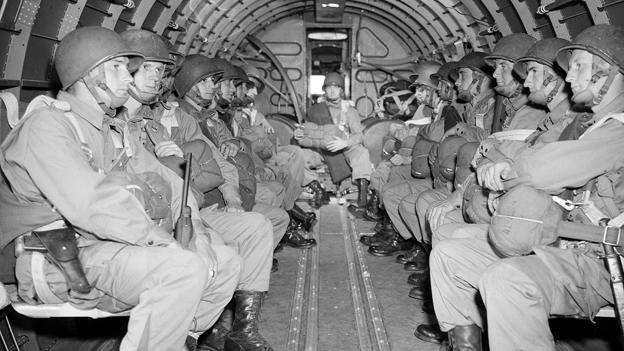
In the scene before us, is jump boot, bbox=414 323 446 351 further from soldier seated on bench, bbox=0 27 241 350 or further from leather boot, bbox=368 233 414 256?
leather boot, bbox=368 233 414 256

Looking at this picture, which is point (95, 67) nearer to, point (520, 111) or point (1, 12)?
point (1, 12)

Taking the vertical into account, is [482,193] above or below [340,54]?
below

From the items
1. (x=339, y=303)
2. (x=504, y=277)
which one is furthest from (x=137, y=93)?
(x=504, y=277)

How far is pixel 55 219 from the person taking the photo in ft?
7.62

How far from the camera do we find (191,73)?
4551mm

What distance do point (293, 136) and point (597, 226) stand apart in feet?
20.8

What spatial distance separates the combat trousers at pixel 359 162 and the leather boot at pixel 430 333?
3880mm

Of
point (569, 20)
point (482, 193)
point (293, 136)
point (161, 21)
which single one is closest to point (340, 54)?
point (293, 136)

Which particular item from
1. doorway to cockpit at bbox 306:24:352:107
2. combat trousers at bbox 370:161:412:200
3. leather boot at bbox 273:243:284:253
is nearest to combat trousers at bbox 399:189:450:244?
combat trousers at bbox 370:161:412:200

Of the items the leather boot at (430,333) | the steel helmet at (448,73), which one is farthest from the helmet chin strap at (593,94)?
the steel helmet at (448,73)

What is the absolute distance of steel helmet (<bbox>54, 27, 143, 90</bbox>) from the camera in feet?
8.45

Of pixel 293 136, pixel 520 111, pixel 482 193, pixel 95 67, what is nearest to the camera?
pixel 95 67

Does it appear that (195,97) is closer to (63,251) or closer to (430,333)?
(63,251)

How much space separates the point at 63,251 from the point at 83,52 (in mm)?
1020
